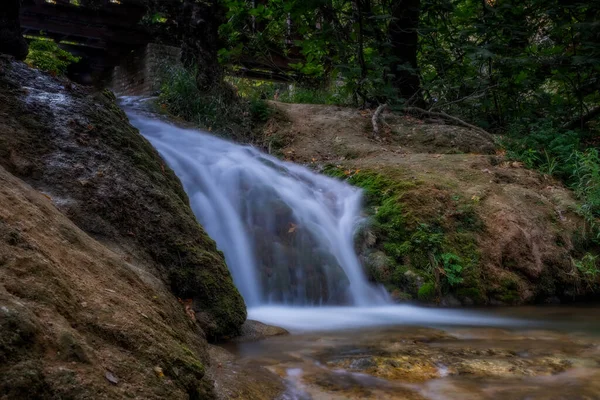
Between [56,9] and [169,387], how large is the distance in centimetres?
1102

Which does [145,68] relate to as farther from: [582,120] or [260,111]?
[582,120]

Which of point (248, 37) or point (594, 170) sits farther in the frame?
point (248, 37)

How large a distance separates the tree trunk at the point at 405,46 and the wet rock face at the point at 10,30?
6.56 meters

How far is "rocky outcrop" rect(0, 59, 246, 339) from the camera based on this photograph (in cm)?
282

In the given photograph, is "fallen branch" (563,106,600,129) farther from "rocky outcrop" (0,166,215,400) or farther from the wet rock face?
"rocky outcrop" (0,166,215,400)

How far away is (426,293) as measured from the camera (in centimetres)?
497

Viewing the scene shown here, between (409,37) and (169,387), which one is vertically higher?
(409,37)

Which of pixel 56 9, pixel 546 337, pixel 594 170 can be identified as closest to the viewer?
pixel 546 337

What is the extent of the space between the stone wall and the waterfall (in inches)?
157

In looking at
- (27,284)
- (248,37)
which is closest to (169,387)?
(27,284)

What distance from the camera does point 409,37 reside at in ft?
31.8

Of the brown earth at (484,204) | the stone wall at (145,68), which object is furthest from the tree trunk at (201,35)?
the brown earth at (484,204)

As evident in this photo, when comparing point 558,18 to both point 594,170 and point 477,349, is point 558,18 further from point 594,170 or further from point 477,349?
point 477,349

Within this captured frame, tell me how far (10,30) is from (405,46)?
7.19 m
